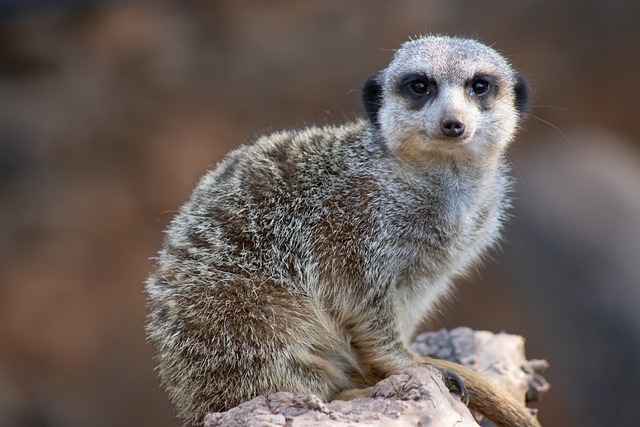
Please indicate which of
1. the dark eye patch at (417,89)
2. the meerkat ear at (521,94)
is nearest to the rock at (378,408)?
the dark eye patch at (417,89)

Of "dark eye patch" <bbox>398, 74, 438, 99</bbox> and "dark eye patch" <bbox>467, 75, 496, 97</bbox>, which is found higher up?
"dark eye patch" <bbox>398, 74, 438, 99</bbox>

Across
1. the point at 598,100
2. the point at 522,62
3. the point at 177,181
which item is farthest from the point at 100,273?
the point at 598,100

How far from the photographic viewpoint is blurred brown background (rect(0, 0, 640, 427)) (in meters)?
6.22

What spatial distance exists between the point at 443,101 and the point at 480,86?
0.69ft

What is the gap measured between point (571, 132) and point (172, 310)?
4.91m

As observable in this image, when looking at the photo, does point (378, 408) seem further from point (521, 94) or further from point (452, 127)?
point (521, 94)

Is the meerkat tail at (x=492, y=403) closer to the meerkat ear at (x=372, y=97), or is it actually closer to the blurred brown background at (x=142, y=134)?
the meerkat ear at (x=372, y=97)

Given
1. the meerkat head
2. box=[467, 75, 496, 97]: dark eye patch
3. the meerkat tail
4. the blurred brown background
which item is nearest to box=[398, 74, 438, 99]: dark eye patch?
the meerkat head

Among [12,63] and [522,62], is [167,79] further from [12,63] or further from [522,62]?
[522,62]

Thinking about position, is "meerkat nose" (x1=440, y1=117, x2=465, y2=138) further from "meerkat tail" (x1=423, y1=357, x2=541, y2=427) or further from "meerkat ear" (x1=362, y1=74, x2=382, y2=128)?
"meerkat tail" (x1=423, y1=357, x2=541, y2=427)

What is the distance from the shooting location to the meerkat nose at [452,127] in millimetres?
2779

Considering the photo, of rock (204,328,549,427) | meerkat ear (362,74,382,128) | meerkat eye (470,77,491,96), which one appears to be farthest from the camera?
meerkat ear (362,74,382,128)

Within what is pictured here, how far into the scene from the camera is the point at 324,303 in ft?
9.62

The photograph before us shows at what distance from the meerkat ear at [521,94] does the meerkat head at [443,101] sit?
42 millimetres
